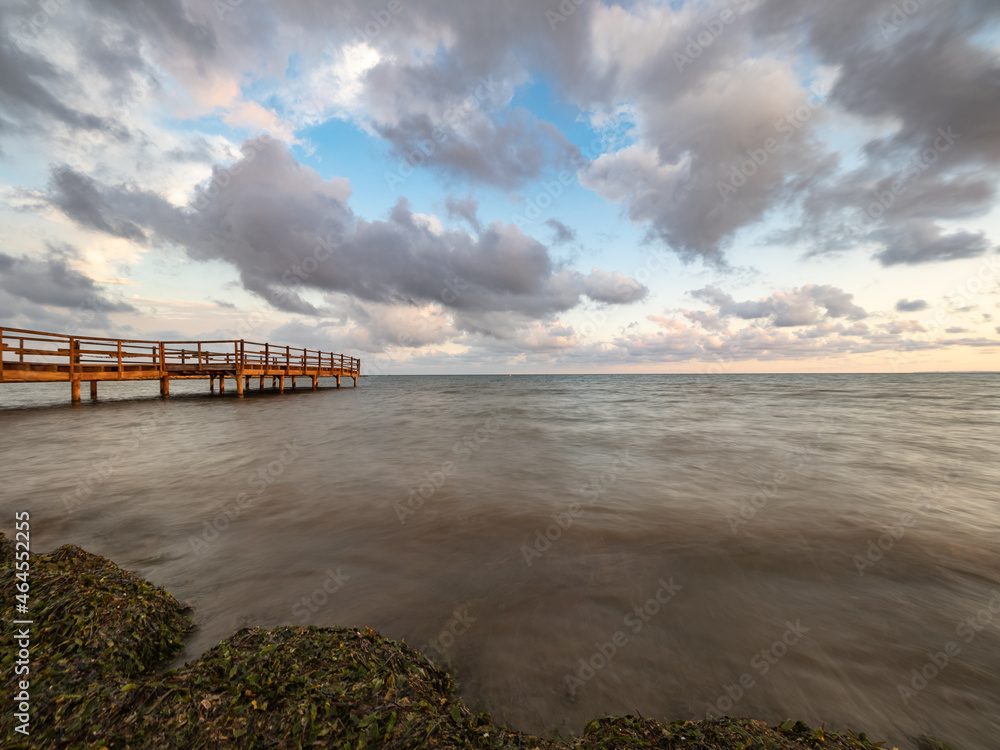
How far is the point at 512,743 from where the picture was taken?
2.01 metres

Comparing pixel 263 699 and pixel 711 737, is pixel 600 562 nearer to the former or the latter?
pixel 711 737

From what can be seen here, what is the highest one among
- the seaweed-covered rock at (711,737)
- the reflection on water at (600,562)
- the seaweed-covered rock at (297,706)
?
the seaweed-covered rock at (297,706)

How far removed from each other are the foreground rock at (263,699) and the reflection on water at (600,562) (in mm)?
530

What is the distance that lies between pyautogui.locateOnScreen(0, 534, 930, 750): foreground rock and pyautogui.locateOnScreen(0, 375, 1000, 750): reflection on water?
0.53m

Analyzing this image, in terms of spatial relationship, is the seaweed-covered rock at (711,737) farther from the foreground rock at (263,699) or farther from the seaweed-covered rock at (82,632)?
the seaweed-covered rock at (82,632)

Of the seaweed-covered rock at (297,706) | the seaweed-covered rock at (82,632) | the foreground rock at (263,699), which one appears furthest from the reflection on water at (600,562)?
the seaweed-covered rock at (297,706)

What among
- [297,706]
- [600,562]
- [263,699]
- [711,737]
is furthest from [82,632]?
[600,562]

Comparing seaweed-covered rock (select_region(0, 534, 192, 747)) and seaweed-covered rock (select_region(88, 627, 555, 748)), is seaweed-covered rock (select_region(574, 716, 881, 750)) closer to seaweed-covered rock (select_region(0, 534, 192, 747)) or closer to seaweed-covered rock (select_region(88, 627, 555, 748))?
seaweed-covered rock (select_region(88, 627, 555, 748))

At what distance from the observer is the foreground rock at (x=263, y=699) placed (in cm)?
179

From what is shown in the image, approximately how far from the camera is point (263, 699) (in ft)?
6.34

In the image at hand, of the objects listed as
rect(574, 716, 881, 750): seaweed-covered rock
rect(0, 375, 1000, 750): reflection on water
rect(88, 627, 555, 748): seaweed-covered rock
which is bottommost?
rect(0, 375, 1000, 750): reflection on water

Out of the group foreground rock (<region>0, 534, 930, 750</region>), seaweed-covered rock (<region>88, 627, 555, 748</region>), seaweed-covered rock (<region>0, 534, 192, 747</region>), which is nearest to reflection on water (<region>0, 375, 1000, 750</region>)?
seaweed-covered rock (<region>0, 534, 192, 747</region>)

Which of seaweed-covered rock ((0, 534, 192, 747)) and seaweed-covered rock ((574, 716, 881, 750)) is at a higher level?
seaweed-covered rock ((0, 534, 192, 747))

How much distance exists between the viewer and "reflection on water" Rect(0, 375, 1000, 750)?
279cm
